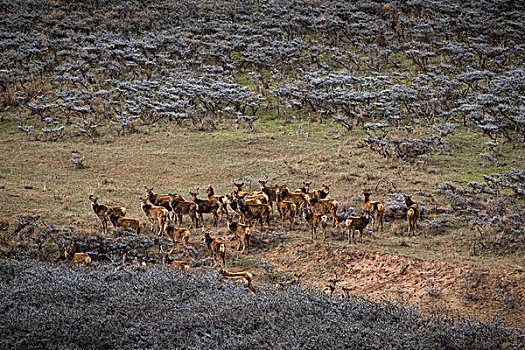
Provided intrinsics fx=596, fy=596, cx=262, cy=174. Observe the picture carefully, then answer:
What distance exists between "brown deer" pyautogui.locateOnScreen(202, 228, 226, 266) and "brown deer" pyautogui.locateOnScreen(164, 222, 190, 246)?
59 centimetres

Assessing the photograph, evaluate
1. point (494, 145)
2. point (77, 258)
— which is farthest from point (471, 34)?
point (77, 258)

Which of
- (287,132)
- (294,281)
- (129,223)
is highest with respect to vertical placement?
(129,223)

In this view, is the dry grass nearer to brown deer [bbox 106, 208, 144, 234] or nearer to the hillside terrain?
the hillside terrain

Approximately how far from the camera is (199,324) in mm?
8906

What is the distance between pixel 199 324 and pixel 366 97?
799 inches

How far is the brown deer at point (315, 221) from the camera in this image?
15266mm

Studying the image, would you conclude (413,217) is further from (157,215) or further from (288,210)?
(157,215)

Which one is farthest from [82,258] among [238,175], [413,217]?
[238,175]

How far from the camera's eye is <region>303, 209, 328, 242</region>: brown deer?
50.1ft

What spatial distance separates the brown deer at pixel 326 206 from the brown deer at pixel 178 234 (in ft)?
12.2

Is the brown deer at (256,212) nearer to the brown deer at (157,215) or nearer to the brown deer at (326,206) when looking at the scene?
the brown deer at (326,206)

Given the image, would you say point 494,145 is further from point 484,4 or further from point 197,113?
point 484,4

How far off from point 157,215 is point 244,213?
234 cm

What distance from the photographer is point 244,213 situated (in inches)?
636
